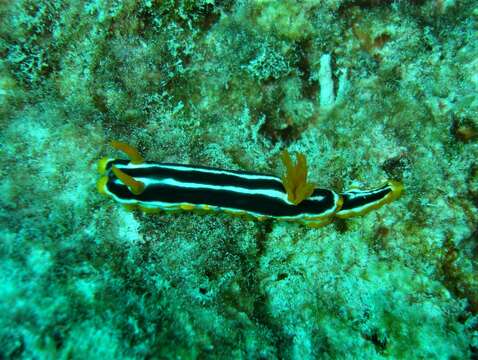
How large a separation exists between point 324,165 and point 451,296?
5.22 ft

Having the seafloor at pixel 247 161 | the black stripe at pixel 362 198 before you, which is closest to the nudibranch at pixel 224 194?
the black stripe at pixel 362 198

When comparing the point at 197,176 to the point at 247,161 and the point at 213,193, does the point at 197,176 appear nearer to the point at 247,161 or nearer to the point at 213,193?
the point at 213,193

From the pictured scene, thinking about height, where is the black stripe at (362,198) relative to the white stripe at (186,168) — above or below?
above

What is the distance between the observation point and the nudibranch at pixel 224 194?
2953mm

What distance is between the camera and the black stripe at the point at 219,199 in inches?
116

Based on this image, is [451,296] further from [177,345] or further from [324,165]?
[177,345]

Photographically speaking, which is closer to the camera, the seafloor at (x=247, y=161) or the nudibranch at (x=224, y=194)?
the seafloor at (x=247, y=161)

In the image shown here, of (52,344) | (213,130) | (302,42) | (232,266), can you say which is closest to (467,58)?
(302,42)

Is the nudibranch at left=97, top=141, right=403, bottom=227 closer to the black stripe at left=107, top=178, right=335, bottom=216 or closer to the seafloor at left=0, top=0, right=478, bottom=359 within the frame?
the black stripe at left=107, top=178, right=335, bottom=216

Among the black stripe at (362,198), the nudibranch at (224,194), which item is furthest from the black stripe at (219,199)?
the black stripe at (362,198)

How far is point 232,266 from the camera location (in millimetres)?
2852

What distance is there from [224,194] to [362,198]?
130cm

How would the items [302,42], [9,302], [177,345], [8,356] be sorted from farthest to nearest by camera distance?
[302,42] < [177,345] < [9,302] < [8,356]

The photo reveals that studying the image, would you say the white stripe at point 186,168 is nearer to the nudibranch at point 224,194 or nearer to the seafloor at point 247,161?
the nudibranch at point 224,194
